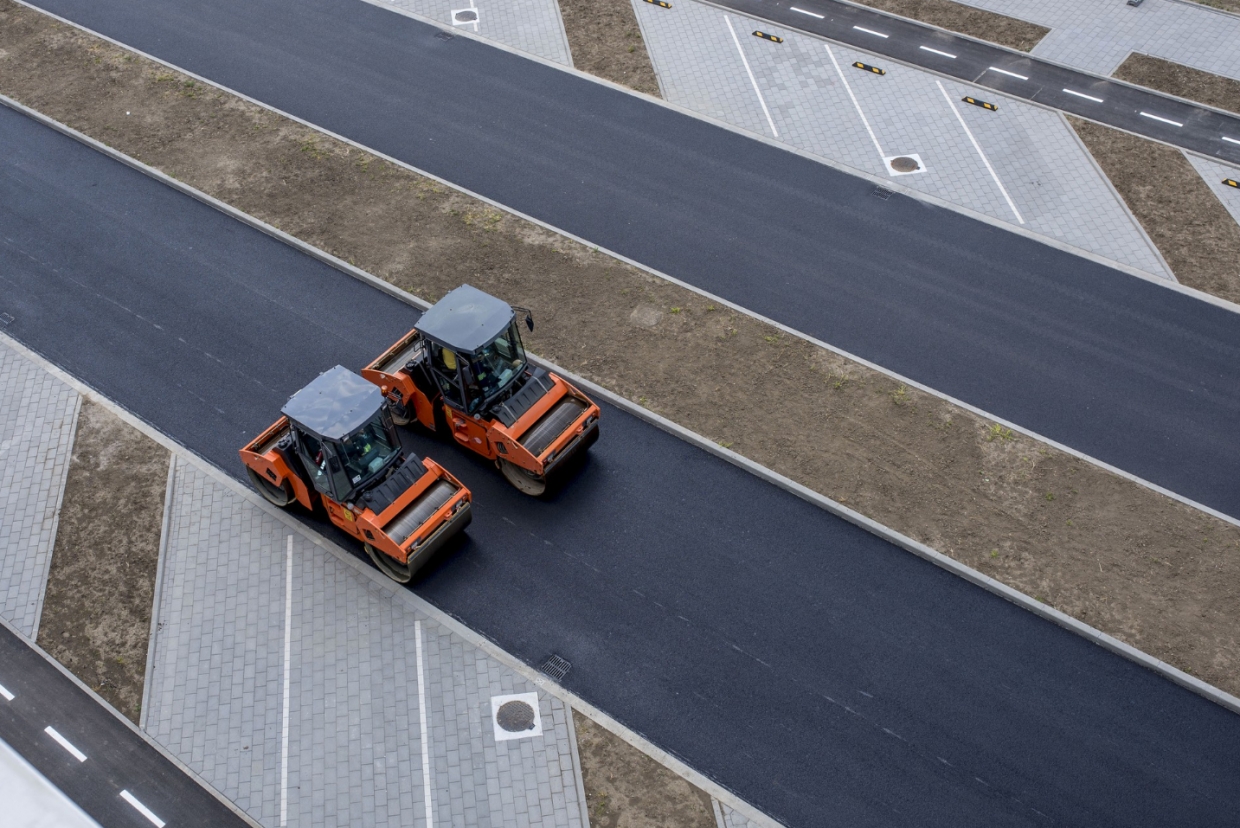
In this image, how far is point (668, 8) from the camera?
28172 millimetres

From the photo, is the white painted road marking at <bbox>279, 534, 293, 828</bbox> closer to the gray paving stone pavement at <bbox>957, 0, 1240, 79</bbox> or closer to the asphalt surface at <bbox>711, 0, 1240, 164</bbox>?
the asphalt surface at <bbox>711, 0, 1240, 164</bbox>

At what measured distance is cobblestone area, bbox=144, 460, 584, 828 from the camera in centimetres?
1392

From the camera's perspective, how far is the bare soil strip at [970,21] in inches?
1070

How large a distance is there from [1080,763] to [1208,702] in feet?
7.81

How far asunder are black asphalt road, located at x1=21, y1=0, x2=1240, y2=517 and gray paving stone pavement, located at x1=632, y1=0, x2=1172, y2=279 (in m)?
0.87

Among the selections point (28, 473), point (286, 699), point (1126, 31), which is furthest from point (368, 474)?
point (1126, 31)

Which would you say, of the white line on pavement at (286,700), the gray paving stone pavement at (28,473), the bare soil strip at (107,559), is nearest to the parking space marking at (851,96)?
the white line on pavement at (286,700)

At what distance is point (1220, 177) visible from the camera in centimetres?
2338

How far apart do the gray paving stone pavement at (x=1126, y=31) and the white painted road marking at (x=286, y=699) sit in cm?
2283

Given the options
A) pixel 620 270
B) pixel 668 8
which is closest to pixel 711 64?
pixel 668 8

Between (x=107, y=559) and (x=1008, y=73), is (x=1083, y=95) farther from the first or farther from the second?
(x=107, y=559)

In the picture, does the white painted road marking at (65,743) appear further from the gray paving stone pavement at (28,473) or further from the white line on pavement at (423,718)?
the white line on pavement at (423,718)

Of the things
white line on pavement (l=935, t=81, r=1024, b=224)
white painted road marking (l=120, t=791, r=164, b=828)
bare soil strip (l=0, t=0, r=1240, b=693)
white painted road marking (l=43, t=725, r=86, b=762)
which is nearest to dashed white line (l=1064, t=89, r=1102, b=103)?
white line on pavement (l=935, t=81, r=1024, b=224)

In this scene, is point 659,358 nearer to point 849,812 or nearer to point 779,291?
point 779,291
